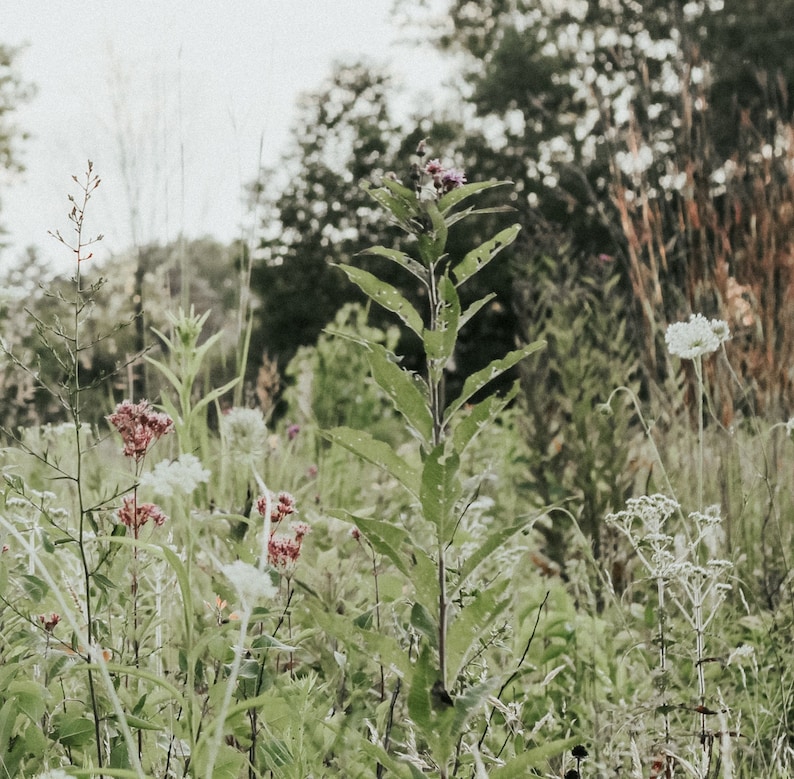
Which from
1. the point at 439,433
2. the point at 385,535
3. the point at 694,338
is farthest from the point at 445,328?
the point at 694,338

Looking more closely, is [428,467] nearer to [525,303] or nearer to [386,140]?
[525,303]

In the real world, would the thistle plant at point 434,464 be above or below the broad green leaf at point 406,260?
Result: below

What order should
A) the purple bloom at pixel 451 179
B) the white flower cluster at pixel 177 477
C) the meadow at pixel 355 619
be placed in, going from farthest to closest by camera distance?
the purple bloom at pixel 451 179 < the meadow at pixel 355 619 < the white flower cluster at pixel 177 477

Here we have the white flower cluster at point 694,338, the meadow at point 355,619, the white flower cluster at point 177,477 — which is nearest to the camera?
the white flower cluster at point 177,477

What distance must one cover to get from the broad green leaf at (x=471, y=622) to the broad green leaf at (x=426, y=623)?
0.04 m

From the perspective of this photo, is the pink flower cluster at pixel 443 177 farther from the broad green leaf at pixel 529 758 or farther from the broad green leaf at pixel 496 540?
the broad green leaf at pixel 529 758

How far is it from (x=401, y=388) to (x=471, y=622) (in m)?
0.28

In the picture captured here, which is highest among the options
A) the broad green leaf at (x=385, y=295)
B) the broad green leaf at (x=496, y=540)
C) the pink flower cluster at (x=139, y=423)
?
the broad green leaf at (x=385, y=295)

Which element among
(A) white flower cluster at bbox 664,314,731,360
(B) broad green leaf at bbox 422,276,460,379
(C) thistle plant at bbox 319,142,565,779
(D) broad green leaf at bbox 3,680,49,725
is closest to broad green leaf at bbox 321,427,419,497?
(C) thistle plant at bbox 319,142,565,779

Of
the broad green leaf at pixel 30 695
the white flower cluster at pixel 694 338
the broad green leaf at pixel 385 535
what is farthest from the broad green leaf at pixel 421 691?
the white flower cluster at pixel 694 338

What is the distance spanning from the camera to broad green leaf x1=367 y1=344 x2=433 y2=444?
92 cm

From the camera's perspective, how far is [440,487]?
0.88m

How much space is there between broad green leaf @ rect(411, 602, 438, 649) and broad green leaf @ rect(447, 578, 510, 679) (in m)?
0.04

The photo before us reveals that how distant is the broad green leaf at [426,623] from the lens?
96cm
